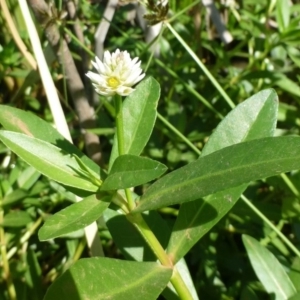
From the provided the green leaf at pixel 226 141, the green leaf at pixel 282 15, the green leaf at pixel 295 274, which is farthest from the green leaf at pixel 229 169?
the green leaf at pixel 282 15

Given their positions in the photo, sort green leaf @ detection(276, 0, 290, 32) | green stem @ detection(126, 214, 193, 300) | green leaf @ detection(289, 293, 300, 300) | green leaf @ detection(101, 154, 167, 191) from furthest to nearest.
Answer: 1. green leaf @ detection(276, 0, 290, 32)
2. green leaf @ detection(289, 293, 300, 300)
3. green stem @ detection(126, 214, 193, 300)
4. green leaf @ detection(101, 154, 167, 191)

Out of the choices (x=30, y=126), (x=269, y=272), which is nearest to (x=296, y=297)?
(x=269, y=272)

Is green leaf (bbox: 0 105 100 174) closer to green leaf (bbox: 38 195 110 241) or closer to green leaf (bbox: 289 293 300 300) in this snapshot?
green leaf (bbox: 38 195 110 241)

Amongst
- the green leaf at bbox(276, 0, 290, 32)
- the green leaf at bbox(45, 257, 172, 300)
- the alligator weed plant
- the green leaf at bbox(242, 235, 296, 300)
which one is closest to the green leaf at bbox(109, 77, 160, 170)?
the alligator weed plant

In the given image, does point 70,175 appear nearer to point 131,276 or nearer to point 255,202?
point 131,276

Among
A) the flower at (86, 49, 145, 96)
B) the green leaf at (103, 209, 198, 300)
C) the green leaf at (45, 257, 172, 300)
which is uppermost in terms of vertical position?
the flower at (86, 49, 145, 96)

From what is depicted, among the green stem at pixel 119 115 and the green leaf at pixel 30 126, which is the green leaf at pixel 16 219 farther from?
the green stem at pixel 119 115

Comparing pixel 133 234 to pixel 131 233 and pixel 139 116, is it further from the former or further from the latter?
pixel 139 116
